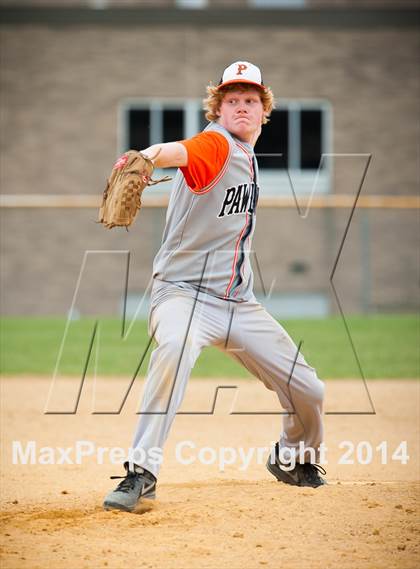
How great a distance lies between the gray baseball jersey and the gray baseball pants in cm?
8

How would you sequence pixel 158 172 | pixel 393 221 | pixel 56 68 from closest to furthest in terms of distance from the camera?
pixel 393 221 → pixel 158 172 → pixel 56 68

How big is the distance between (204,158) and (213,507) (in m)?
1.60

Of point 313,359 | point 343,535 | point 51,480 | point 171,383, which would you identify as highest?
point 171,383

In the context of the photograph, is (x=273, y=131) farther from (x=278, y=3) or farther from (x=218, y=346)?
(x=218, y=346)

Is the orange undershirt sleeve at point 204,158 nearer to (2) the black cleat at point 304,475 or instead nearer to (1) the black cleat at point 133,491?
(1) the black cleat at point 133,491

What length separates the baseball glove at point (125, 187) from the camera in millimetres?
3729

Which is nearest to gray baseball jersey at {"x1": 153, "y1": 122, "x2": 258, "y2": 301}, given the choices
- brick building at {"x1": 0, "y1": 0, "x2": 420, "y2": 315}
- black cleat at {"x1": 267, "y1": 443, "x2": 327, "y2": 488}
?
black cleat at {"x1": 267, "y1": 443, "x2": 327, "y2": 488}

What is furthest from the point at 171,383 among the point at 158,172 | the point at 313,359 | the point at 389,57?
the point at 389,57

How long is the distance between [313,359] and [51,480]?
5.73 meters

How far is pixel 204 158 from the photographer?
397 centimetres

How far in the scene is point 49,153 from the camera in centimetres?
1859

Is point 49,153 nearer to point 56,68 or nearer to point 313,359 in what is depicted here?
point 56,68

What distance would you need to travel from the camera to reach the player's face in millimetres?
4316

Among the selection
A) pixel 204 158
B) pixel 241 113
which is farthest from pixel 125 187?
pixel 241 113
